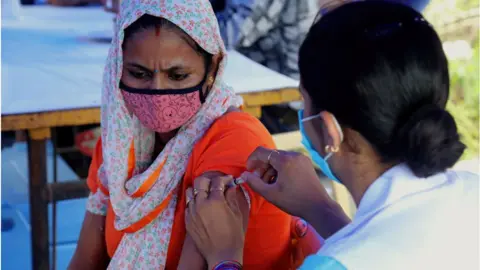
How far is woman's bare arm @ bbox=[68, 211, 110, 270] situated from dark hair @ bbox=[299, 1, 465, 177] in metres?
0.96

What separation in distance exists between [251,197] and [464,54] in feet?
10.2

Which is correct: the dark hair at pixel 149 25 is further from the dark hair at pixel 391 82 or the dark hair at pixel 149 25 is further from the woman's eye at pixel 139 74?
the dark hair at pixel 391 82

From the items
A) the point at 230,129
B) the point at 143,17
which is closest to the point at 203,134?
the point at 230,129

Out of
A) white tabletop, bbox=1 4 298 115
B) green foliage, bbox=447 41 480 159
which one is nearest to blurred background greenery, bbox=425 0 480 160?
green foliage, bbox=447 41 480 159

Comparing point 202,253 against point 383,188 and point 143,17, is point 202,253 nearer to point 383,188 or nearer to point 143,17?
point 383,188

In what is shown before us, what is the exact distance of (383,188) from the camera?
1085 millimetres

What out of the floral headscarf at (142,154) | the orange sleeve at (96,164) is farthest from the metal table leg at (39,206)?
the floral headscarf at (142,154)

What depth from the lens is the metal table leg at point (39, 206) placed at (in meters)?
2.50

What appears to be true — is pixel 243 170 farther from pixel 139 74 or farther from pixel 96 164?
pixel 96 164

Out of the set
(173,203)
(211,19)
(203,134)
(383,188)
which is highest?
(211,19)

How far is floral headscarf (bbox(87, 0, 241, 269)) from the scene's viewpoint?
1521 millimetres

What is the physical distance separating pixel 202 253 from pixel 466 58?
327cm

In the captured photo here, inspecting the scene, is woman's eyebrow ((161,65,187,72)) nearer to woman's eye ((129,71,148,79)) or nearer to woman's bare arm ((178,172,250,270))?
woman's eye ((129,71,148,79))

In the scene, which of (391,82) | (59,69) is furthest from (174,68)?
(59,69)
